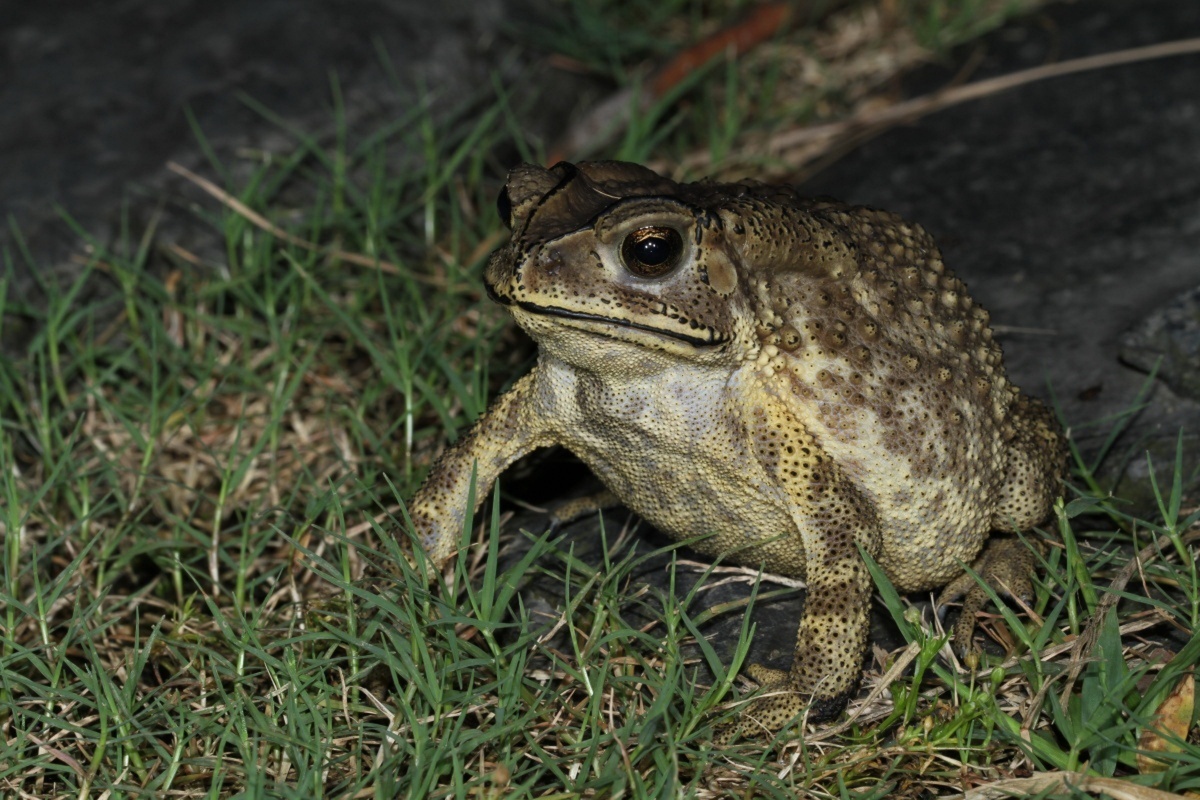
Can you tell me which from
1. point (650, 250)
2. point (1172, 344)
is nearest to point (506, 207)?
point (650, 250)

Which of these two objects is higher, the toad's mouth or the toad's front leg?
the toad's mouth

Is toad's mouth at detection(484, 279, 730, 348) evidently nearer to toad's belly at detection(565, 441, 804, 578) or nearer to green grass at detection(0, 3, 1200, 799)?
toad's belly at detection(565, 441, 804, 578)

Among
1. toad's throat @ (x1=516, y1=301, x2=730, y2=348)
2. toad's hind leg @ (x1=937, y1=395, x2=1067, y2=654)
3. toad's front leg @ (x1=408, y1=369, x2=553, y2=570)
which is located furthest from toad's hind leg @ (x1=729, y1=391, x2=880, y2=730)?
toad's front leg @ (x1=408, y1=369, x2=553, y2=570)

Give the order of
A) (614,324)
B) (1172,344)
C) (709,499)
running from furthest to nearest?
(1172,344) < (709,499) < (614,324)

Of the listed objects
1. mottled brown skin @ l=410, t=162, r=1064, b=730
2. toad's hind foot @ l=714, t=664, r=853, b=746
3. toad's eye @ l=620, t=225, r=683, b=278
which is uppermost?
toad's eye @ l=620, t=225, r=683, b=278

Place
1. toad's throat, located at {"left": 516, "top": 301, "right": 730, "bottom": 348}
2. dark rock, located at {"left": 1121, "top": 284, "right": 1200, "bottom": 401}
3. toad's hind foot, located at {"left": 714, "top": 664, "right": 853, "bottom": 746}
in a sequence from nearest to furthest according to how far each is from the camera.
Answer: toad's throat, located at {"left": 516, "top": 301, "right": 730, "bottom": 348}
toad's hind foot, located at {"left": 714, "top": 664, "right": 853, "bottom": 746}
dark rock, located at {"left": 1121, "top": 284, "right": 1200, "bottom": 401}

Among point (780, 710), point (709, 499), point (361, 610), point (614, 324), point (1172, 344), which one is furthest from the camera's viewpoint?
point (1172, 344)

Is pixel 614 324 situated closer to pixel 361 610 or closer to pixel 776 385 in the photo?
pixel 776 385
